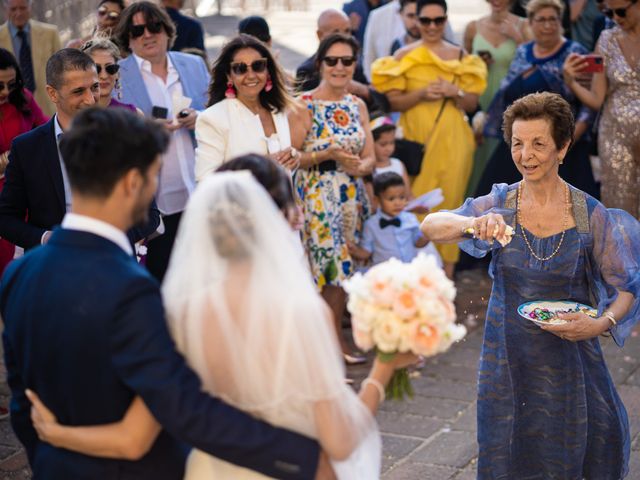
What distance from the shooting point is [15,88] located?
19.8ft

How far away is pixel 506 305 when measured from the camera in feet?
14.3

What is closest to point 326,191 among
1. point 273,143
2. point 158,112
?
point 273,143

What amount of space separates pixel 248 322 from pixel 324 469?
1.68ft

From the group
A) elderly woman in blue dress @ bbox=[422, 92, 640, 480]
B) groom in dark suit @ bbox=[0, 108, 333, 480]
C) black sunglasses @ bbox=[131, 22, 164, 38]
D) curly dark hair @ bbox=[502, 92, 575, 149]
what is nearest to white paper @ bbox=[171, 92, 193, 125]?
black sunglasses @ bbox=[131, 22, 164, 38]

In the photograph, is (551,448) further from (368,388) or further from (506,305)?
(368,388)

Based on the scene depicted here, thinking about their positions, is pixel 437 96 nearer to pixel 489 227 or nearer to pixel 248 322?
pixel 489 227

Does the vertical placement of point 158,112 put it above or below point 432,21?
below

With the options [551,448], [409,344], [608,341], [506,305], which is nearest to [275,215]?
[409,344]

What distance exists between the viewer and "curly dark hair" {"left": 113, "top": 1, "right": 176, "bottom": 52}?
6543 millimetres

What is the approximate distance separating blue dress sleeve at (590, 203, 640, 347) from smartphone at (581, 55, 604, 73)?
384 cm

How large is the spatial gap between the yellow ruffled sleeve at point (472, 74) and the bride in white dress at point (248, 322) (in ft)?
18.1

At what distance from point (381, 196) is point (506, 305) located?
9.65 ft

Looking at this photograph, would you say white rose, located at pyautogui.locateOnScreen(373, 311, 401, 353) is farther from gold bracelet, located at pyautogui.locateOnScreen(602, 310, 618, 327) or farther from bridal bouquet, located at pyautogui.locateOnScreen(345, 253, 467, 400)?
gold bracelet, located at pyautogui.locateOnScreen(602, 310, 618, 327)

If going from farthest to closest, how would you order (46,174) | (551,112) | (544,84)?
(544,84), (46,174), (551,112)
